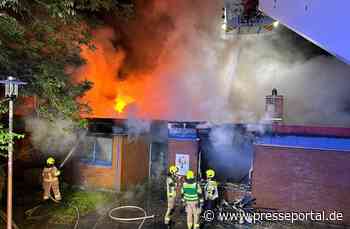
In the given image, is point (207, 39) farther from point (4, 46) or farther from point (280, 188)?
point (4, 46)

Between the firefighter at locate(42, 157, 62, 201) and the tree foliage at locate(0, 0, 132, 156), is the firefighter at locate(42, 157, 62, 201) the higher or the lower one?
the lower one

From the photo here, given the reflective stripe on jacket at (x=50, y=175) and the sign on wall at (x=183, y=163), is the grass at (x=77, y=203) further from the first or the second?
the sign on wall at (x=183, y=163)

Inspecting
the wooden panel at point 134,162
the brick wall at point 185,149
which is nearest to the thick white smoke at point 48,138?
the wooden panel at point 134,162

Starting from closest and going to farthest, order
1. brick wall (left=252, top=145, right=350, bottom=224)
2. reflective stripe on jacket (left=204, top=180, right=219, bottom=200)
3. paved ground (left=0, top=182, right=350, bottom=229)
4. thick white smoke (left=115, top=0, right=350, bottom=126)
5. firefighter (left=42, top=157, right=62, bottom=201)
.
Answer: paved ground (left=0, top=182, right=350, bottom=229), reflective stripe on jacket (left=204, top=180, right=219, bottom=200), brick wall (left=252, top=145, right=350, bottom=224), firefighter (left=42, top=157, right=62, bottom=201), thick white smoke (left=115, top=0, right=350, bottom=126)

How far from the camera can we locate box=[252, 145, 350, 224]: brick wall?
892cm

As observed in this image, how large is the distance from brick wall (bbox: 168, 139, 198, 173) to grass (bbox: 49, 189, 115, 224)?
2977 mm

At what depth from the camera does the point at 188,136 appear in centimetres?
1045

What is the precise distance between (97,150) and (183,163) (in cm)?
405

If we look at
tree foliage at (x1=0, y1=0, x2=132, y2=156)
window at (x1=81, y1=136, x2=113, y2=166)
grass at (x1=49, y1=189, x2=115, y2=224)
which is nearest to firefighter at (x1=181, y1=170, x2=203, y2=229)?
tree foliage at (x1=0, y1=0, x2=132, y2=156)

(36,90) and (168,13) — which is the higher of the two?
(168,13)

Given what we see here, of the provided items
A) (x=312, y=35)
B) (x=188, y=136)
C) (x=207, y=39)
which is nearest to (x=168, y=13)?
(x=207, y=39)

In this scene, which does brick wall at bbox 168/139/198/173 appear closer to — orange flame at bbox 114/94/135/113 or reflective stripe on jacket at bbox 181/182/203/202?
reflective stripe on jacket at bbox 181/182/203/202

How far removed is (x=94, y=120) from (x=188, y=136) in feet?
15.2

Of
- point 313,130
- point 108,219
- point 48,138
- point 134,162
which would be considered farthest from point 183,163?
point 48,138
